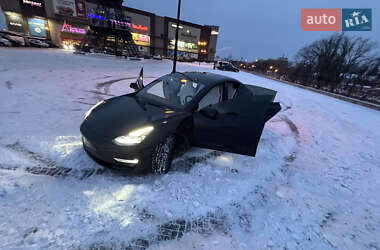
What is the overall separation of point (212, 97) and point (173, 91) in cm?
79

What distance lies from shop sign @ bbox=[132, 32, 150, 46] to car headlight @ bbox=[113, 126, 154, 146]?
2236 inches

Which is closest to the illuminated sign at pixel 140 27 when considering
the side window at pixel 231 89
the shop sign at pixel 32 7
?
the shop sign at pixel 32 7

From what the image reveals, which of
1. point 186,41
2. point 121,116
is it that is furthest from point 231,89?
point 186,41

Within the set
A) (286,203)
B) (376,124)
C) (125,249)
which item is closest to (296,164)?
(286,203)

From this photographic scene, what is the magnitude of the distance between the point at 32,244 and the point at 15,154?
1.86 metres

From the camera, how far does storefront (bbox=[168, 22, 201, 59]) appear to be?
5822 cm

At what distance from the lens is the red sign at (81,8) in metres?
39.4

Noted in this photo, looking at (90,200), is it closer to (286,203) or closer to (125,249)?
(125,249)

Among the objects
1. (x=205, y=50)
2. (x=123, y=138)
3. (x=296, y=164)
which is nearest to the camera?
(x=123, y=138)

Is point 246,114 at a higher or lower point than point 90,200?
higher

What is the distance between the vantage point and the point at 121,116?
2545 millimetres

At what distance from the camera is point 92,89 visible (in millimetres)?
6895

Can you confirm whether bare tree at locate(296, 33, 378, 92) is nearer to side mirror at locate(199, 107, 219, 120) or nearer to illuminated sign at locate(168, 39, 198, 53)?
side mirror at locate(199, 107, 219, 120)

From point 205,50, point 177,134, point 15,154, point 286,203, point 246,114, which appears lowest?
point 286,203
